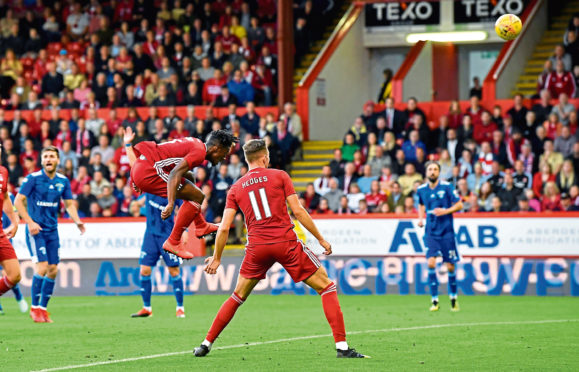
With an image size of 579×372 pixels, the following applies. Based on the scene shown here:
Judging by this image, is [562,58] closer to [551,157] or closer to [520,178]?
[551,157]

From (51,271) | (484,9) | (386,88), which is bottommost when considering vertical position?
(51,271)

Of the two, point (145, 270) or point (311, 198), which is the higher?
point (311, 198)

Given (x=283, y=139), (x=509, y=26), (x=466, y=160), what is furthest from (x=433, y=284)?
(x=283, y=139)

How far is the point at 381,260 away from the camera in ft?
66.0

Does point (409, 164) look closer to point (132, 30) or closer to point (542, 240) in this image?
point (542, 240)

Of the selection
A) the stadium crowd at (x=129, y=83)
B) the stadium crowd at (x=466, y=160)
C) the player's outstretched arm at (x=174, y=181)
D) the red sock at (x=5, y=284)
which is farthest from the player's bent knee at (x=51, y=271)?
the stadium crowd at (x=466, y=160)

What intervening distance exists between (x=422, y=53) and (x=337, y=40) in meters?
2.17

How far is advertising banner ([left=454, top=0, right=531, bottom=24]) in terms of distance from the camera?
91.7 ft

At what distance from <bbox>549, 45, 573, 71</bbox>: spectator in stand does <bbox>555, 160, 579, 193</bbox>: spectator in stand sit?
4029mm

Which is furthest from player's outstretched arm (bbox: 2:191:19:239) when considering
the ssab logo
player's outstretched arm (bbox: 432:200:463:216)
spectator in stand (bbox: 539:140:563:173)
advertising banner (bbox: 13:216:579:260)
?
spectator in stand (bbox: 539:140:563:173)

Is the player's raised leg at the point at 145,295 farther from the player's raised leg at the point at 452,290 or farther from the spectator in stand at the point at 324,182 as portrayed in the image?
the spectator in stand at the point at 324,182

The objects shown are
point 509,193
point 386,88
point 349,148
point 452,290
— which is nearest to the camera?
point 452,290

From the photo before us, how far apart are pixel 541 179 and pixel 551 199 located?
34.9 inches

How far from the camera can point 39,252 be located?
1505 cm
